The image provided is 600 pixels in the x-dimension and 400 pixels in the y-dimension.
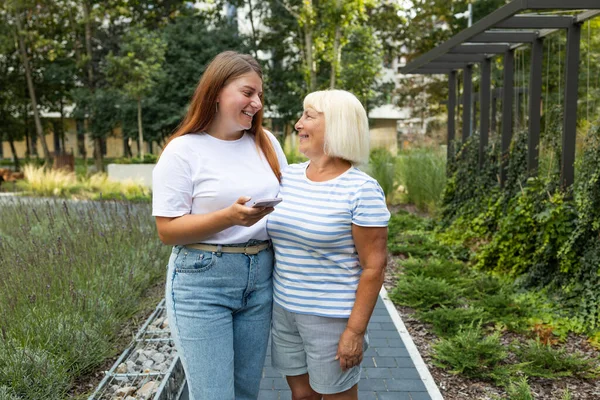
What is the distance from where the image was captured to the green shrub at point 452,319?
5117 millimetres

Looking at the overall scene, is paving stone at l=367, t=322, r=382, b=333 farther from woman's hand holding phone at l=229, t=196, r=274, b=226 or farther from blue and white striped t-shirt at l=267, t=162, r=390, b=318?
woman's hand holding phone at l=229, t=196, r=274, b=226

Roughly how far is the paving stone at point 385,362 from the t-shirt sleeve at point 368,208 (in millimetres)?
2516

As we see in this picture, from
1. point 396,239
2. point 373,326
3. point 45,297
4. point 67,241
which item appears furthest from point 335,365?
point 396,239

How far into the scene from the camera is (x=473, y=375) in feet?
13.8

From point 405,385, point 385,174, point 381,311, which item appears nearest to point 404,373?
point 405,385

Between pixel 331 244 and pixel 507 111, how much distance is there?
7044 mm

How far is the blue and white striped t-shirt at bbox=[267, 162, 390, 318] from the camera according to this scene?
228cm

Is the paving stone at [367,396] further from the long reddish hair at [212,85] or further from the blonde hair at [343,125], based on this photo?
the long reddish hair at [212,85]

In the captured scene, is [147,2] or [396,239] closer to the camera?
[396,239]

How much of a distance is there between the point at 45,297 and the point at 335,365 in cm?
281

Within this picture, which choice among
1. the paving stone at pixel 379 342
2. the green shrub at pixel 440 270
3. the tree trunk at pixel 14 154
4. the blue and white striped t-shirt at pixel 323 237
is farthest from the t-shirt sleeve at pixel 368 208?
the tree trunk at pixel 14 154

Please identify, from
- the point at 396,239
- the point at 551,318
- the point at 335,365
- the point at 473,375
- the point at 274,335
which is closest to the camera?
the point at 335,365

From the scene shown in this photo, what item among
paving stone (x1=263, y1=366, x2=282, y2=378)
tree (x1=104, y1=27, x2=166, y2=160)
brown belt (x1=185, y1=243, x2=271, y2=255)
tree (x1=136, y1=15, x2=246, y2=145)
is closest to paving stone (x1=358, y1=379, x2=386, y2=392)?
paving stone (x1=263, y1=366, x2=282, y2=378)

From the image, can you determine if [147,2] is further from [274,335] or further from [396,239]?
[274,335]
